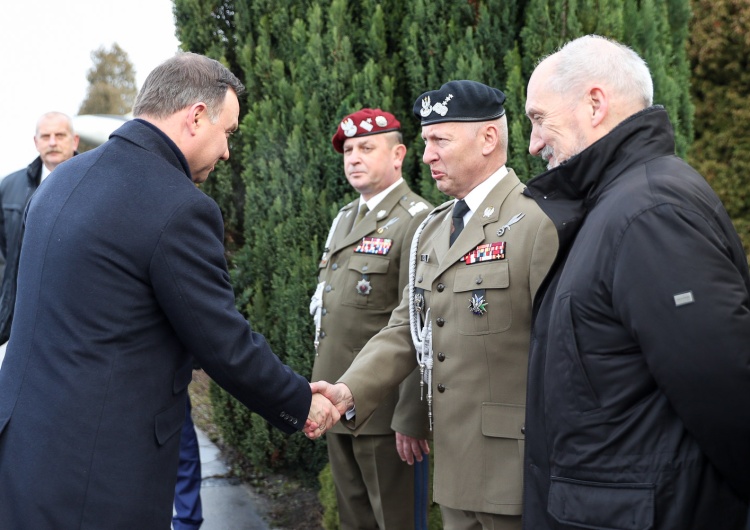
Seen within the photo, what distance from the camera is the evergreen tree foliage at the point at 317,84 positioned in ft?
13.5

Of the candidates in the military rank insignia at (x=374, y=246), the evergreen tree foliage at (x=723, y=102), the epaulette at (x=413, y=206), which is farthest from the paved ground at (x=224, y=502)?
the evergreen tree foliage at (x=723, y=102)

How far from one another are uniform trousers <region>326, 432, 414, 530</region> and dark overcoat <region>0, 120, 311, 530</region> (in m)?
1.56

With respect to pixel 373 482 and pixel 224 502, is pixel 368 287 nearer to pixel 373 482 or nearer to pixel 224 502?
pixel 373 482

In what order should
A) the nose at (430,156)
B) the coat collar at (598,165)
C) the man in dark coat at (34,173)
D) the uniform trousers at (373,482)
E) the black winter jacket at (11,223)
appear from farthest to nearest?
the man in dark coat at (34,173) < the black winter jacket at (11,223) < the uniform trousers at (373,482) < the nose at (430,156) < the coat collar at (598,165)

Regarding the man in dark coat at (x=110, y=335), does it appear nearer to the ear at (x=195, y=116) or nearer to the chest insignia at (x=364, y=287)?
the ear at (x=195, y=116)

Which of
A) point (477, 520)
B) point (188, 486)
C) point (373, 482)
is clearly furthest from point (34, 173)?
point (477, 520)

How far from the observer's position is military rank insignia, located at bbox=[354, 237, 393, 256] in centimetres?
387

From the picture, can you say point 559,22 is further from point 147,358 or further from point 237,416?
point 237,416

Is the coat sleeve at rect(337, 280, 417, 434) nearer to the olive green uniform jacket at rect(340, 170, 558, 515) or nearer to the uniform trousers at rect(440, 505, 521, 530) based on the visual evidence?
the olive green uniform jacket at rect(340, 170, 558, 515)

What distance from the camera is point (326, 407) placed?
3.03 metres

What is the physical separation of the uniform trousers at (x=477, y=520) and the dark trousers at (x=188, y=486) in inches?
78.5

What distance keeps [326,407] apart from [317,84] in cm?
248

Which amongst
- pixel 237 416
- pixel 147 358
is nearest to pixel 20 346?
pixel 147 358

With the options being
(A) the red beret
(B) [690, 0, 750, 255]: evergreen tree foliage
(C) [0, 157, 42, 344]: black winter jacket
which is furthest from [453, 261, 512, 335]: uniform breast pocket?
(B) [690, 0, 750, 255]: evergreen tree foliage
